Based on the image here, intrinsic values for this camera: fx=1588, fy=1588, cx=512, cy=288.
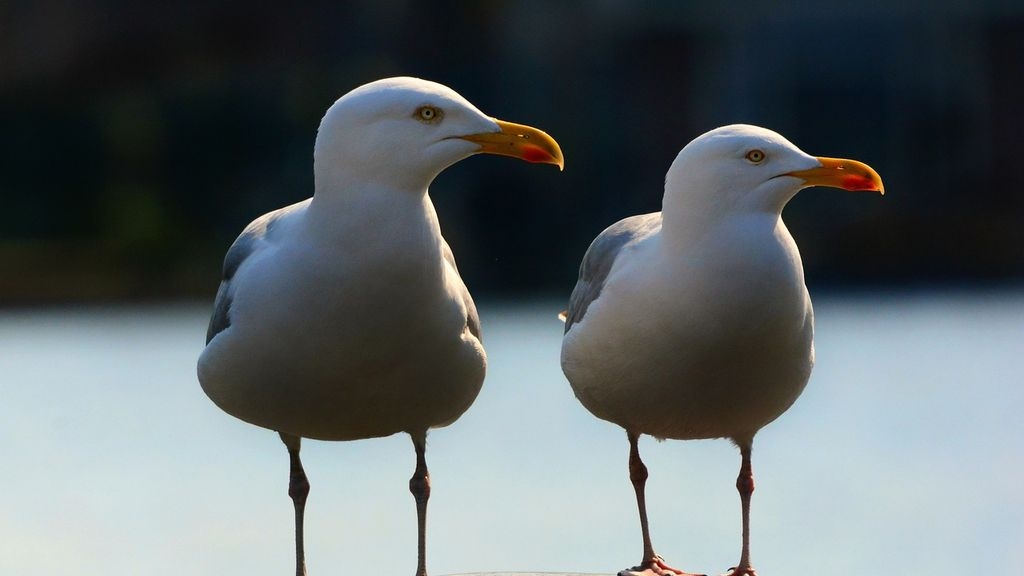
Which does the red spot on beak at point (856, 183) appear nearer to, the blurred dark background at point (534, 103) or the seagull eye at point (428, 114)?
the seagull eye at point (428, 114)

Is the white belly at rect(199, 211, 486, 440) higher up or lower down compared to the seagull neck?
lower down

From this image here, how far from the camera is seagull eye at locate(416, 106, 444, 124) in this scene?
11.3 ft

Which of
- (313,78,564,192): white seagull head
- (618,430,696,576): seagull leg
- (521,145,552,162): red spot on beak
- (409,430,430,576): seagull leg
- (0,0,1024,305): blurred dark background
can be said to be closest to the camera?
(313,78,564,192): white seagull head

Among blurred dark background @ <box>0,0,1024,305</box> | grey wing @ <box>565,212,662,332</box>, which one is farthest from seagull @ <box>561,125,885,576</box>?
blurred dark background @ <box>0,0,1024,305</box>

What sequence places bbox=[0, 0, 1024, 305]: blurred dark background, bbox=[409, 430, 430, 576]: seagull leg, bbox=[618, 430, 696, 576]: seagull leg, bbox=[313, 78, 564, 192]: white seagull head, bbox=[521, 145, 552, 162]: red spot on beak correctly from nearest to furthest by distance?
bbox=[313, 78, 564, 192]: white seagull head
bbox=[521, 145, 552, 162]: red spot on beak
bbox=[409, 430, 430, 576]: seagull leg
bbox=[618, 430, 696, 576]: seagull leg
bbox=[0, 0, 1024, 305]: blurred dark background

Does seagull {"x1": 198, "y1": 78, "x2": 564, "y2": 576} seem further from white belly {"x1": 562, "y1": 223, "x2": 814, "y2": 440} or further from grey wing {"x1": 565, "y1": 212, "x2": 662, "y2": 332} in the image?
grey wing {"x1": 565, "y1": 212, "x2": 662, "y2": 332}

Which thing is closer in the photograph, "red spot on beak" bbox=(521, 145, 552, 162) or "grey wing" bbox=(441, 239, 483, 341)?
"red spot on beak" bbox=(521, 145, 552, 162)

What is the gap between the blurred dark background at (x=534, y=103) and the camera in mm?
13195

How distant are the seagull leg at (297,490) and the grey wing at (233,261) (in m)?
0.30

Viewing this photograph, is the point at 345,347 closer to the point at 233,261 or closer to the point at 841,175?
the point at 233,261

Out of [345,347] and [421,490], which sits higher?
[345,347]

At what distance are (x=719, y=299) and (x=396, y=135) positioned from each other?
809 millimetres

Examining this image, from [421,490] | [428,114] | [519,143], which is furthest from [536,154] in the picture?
[421,490]

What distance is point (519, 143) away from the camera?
354cm
